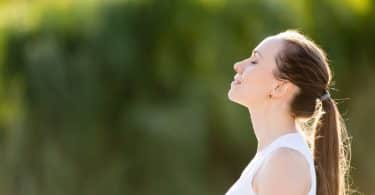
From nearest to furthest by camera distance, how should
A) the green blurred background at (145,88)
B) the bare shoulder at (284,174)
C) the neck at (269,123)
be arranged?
the bare shoulder at (284,174)
the neck at (269,123)
the green blurred background at (145,88)

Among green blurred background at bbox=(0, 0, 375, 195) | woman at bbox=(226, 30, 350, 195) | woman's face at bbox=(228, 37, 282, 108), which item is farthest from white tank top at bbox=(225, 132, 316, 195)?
green blurred background at bbox=(0, 0, 375, 195)

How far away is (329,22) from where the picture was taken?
757 centimetres

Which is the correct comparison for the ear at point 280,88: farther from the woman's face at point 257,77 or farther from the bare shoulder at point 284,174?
the bare shoulder at point 284,174

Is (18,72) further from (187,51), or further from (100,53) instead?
(187,51)

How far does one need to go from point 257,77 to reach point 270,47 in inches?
3.1

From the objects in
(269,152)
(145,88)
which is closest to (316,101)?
(269,152)

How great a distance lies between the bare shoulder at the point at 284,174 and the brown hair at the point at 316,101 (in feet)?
0.41

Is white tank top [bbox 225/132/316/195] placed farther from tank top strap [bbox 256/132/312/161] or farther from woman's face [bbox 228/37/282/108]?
woman's face [bbox 228/37/282/108]

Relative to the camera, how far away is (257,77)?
223cm

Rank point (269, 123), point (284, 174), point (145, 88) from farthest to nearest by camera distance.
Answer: point (145, 88), point (269, 123), point (284, 174)

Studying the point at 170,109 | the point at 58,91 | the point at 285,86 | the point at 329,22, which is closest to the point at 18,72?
the point at 58,91

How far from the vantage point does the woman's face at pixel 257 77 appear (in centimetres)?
221

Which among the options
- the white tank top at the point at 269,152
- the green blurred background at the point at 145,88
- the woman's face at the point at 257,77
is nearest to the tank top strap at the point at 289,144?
the white tank top at the point at 269,152

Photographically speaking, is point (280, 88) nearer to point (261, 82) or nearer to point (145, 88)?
point (261, 82)
